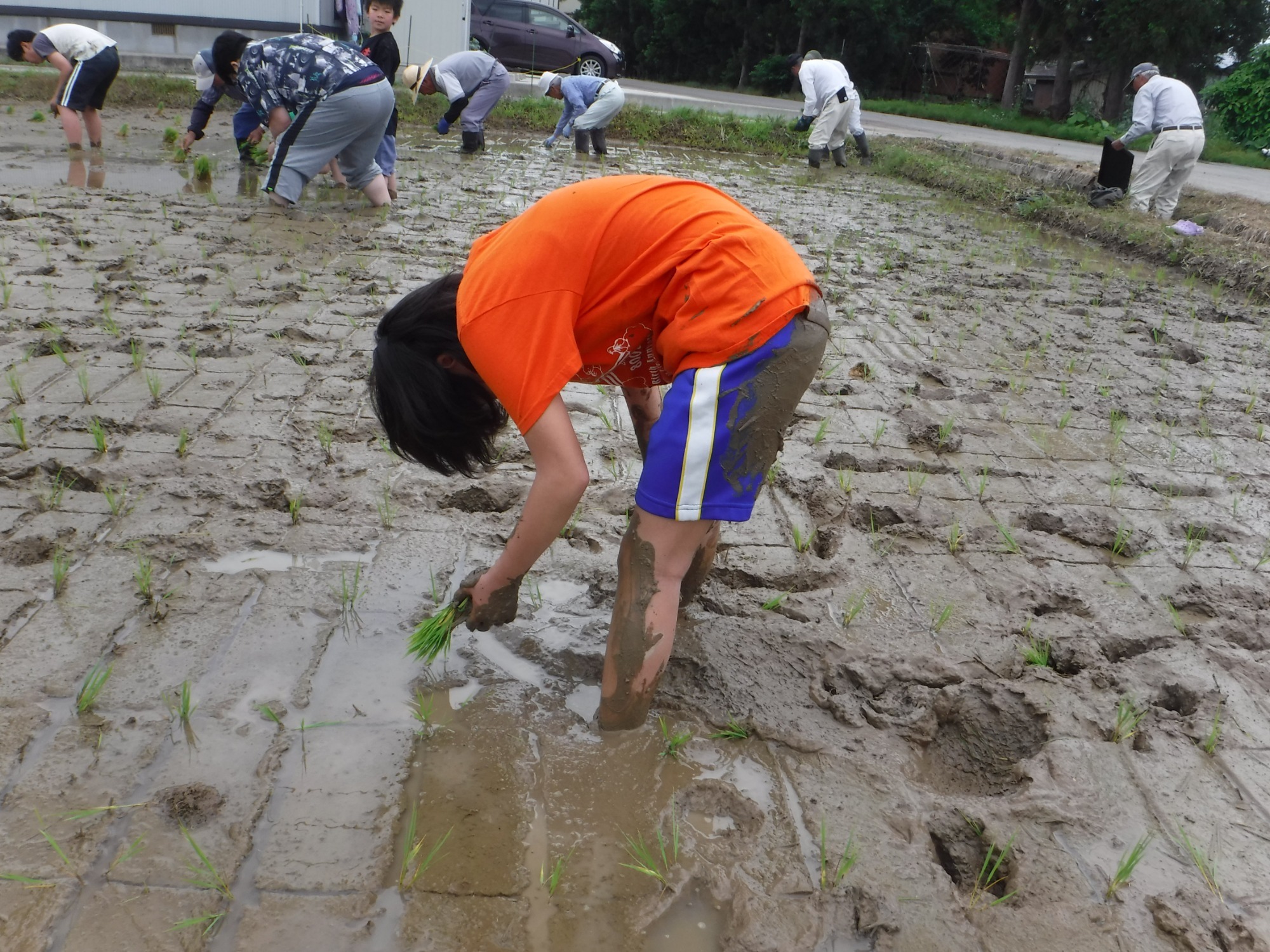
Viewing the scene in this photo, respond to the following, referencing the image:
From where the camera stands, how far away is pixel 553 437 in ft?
→ 5.79

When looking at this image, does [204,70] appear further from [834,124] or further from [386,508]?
[386,508]

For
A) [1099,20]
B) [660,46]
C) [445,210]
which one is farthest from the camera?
[660,46]

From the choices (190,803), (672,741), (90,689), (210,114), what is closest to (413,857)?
(190,803)

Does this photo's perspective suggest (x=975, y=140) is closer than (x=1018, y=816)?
No

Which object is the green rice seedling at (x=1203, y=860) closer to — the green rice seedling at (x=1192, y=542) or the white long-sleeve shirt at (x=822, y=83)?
the green rice seedling at (x=1192, y=542)

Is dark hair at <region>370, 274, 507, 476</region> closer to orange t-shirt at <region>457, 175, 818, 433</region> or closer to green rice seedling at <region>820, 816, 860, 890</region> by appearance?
orange t-shirt at <region>457, 175, 818, 433</region>

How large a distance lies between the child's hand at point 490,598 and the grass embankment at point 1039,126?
14645 millimetres

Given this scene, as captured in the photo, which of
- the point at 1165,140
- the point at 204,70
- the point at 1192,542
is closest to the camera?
the point at 1192,542

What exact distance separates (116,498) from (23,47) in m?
6.94

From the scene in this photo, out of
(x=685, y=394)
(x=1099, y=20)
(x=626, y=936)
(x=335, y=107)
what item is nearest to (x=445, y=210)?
(x=335, y=107)

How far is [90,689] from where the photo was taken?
2.07m

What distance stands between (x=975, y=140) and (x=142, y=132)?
11.2 metres

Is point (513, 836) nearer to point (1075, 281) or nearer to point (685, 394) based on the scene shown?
point (685, 394)

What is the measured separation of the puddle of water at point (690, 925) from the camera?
167 centimetres
